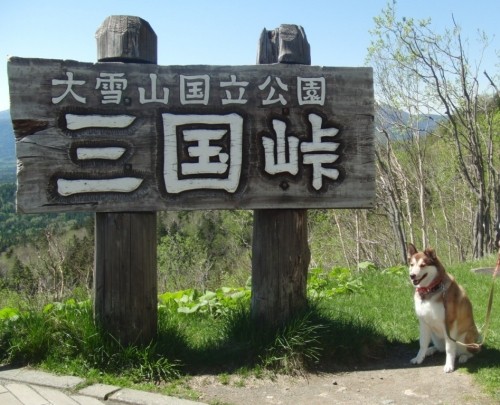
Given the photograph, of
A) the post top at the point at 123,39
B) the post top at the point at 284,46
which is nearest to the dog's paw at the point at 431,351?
the post top at the point at 284,46

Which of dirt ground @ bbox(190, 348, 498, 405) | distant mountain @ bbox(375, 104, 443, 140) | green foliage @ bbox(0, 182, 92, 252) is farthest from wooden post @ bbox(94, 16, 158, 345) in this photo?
green foliage @ bbox(0, 182, 92, 252)

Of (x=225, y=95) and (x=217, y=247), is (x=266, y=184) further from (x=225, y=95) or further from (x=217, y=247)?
(x=217, y=247)

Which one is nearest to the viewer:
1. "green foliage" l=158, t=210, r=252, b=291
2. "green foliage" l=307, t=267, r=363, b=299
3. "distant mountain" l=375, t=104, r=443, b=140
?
"green foliage" l=307, t=267, r=363, b=299

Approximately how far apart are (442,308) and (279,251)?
138 cm

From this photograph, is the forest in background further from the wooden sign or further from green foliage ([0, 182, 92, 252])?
green foliage ([0, 182, 92, 252])

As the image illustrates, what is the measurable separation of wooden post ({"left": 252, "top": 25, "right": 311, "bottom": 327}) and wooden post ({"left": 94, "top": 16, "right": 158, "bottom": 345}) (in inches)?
38.3

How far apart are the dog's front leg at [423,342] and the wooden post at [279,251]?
1015mm

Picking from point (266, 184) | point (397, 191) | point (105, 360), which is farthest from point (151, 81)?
point (397, 191)

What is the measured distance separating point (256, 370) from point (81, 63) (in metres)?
2.79

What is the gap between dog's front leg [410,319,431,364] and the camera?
4.34 metres

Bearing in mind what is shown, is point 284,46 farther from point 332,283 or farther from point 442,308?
point 332,283

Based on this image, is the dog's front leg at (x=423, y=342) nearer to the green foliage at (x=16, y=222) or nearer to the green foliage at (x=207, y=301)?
the green foliage at (x=207, y=301)

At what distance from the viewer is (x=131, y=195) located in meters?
4.25

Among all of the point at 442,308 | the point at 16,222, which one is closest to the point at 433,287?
the point at 442,308
